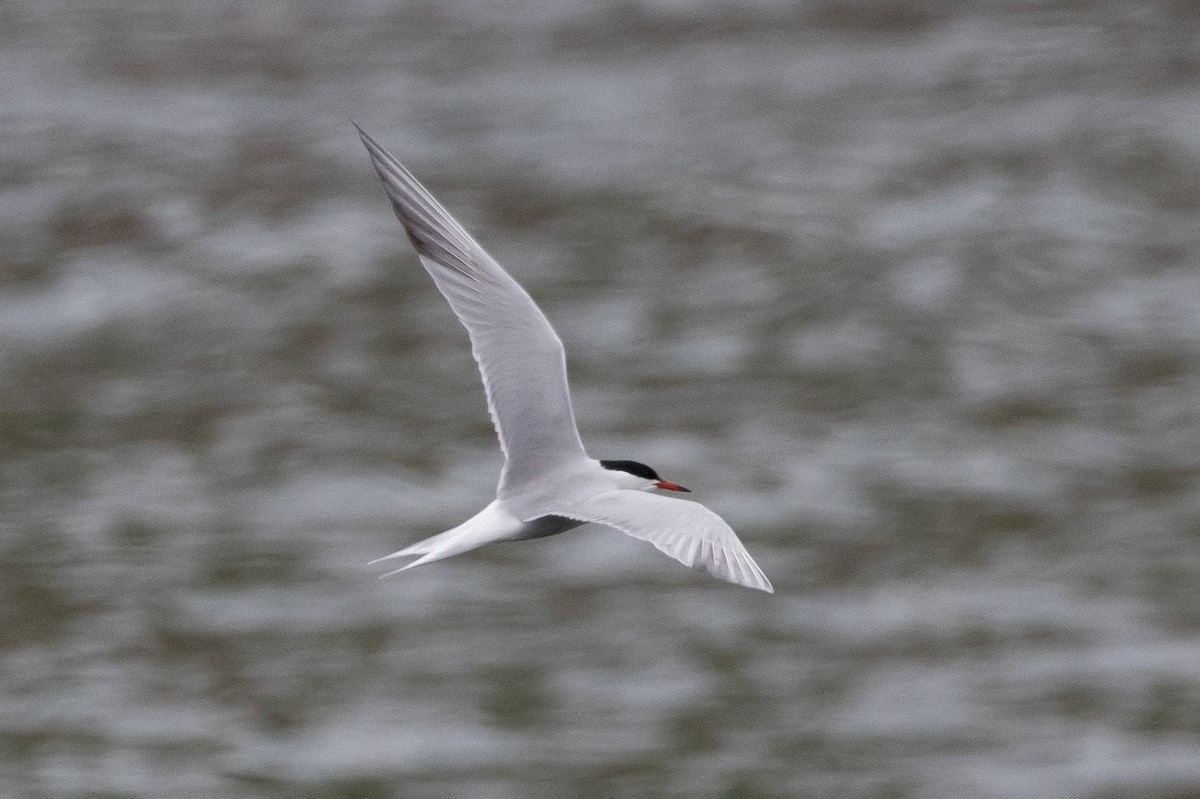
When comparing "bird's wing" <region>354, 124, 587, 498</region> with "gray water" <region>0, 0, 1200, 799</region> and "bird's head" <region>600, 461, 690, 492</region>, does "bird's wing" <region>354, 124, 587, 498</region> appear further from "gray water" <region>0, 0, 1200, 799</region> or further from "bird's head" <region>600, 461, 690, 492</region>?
"gray water" <region>0, 0, 1200, 799</region>

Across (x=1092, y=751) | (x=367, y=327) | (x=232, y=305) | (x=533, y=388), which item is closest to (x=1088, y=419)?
(x=1092, y=751)

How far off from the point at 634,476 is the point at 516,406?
1.57 feet

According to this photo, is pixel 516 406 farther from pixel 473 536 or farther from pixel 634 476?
pixel 473 536

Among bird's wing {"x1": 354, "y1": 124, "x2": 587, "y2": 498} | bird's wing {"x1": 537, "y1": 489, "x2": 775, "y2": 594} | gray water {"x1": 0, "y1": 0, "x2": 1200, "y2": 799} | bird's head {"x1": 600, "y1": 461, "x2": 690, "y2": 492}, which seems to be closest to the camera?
bird's wing {"x1": 537, "y1": 489, "x2": 775, "y2": 594}

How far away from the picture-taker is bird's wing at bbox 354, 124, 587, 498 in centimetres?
725

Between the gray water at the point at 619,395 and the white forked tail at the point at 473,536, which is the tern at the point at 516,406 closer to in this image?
the white forked tail at the point at 473,536

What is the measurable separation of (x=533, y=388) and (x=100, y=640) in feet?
16.0

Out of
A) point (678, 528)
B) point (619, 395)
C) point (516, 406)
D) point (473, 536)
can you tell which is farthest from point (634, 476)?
point (619, 395)

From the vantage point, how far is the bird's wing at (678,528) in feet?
19.8

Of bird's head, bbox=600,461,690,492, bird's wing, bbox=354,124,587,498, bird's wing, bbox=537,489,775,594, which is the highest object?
bird's wing, bbox=354,124,587,498

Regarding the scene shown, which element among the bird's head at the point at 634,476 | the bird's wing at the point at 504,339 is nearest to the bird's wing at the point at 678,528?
the bird's head at the point at 634,476

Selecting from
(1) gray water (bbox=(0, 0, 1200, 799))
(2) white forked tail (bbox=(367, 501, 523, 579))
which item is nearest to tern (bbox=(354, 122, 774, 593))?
(2) white forked tail (bbox=(367, 501, 523, 579))

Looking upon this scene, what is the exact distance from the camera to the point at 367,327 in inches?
569

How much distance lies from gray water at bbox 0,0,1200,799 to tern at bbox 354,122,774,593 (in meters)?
3.02
